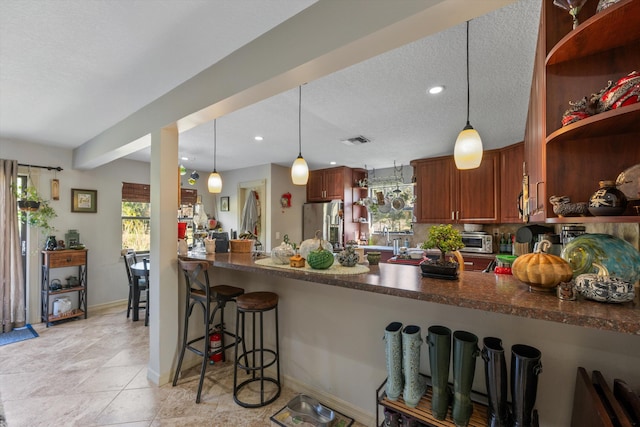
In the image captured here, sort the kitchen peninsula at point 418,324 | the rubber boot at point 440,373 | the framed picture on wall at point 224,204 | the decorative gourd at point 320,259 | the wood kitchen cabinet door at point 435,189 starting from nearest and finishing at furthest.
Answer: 1. the kitchen peninsula at point 418,324
2. the rubber boot at point 440,373
3. the decorative gourd at point 320,259
4. the wood kitchen cabinet door at point 435,189
5. the framed picture on wall at point 224,204

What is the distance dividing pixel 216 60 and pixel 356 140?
213 cm

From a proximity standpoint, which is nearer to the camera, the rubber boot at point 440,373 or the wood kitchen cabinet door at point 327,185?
the rubber boot at point 440,373

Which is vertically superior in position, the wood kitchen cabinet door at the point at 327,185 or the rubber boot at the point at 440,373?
the wood kitchen cabinet door at the point at 327,185

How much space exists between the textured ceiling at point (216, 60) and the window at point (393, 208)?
1713 millimetres

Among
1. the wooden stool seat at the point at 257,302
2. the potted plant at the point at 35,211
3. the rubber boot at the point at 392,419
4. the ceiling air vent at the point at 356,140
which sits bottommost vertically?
the rubber boot at the point at 392,419

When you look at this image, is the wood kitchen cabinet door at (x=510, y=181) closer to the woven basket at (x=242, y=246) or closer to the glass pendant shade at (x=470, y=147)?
the glass pendant shade at (x=470, y=147)

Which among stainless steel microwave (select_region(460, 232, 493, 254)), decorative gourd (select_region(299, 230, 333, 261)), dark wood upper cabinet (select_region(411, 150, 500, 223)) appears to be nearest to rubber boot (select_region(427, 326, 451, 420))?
decorative gourd (select_region(299, 230, 333, 261))

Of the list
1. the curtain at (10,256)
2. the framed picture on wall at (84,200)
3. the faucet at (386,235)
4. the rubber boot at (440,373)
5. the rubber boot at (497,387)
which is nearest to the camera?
the rubber boot at (497,387)

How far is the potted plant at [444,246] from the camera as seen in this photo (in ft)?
4.84

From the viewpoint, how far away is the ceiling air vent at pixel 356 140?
359 centimetres

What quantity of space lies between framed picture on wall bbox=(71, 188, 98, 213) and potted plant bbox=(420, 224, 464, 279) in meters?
4.98

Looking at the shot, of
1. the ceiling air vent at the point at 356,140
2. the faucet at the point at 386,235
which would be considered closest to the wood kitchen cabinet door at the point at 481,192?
the faucet at the point at 386,235

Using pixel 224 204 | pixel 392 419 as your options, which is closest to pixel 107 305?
pixel 224 204

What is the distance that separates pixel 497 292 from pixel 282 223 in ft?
14.6
